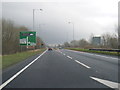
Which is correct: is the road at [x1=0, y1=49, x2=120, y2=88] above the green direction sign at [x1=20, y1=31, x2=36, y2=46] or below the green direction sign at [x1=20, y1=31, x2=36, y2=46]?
below

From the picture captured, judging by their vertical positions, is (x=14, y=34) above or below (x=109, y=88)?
above

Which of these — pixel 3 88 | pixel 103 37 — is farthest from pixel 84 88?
pixel 103 37

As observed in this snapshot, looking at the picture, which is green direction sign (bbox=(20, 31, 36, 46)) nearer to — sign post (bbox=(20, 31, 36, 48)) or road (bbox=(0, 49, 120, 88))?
sign post (bbox=(20, 31, 36, 48))

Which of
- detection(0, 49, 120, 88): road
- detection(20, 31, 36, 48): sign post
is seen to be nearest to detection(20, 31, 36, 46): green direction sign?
detection(20, 31, 36, 48): sign post

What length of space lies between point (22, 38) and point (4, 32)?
7552 mm

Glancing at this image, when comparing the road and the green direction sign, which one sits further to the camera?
the green direction sign

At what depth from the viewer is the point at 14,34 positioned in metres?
50.3

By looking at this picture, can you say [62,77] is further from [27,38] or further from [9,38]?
[9,38]

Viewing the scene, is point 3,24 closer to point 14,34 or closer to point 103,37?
point 14,34

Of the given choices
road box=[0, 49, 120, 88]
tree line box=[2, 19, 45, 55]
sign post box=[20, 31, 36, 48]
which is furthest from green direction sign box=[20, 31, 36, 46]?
road box=[0, 49, 120, 88]

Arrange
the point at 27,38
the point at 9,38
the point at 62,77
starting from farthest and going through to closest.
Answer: the point at 9,38
the point at 27,38
the point at 62,77

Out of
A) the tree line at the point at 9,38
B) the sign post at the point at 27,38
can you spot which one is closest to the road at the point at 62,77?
the sign post at the point at 27,38

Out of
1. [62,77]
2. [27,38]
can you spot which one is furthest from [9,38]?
[62,77]

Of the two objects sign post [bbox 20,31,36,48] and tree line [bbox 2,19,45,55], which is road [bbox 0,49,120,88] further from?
tree line [bbox 2,19,45,55]
